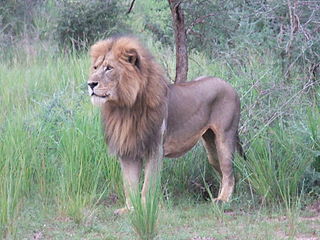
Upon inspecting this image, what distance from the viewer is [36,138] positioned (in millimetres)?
7125

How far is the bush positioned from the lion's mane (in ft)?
22.4

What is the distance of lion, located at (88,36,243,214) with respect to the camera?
621cm

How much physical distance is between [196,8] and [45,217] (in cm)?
397

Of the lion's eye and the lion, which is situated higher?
the lion's eye

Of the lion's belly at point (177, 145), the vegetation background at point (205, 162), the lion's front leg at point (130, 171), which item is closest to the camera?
the vegetation background at point (205, 162)

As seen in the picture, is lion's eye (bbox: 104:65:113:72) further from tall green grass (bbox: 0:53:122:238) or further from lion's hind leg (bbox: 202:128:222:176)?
lion's hind leg (bbox: 202:128:222:176)

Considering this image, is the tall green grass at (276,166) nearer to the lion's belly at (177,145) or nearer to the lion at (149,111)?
the lion at (149,111)

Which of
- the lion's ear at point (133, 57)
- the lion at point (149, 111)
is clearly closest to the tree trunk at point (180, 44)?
the lion at point (149, 111)

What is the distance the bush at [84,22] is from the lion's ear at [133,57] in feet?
22.7

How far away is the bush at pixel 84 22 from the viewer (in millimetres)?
13281

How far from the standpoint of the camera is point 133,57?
20.6ft

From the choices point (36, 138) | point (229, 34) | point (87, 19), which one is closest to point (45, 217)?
point (36, 138)

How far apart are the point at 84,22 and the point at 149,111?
7.20 m

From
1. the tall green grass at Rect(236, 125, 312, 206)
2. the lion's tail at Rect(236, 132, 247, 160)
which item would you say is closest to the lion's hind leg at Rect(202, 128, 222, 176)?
the lion's tail at Rect(236, 132, 247, 160)
